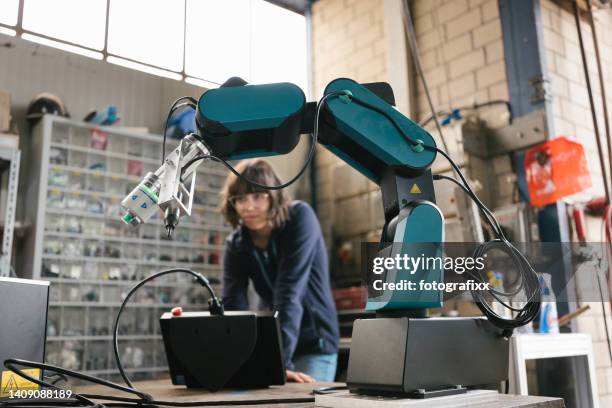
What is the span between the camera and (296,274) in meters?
1.58

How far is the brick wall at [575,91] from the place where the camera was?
220 cm

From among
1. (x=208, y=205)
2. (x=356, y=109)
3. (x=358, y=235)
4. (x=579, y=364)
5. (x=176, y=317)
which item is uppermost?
(x=208, y=205)

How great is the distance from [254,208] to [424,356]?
3.63 feet

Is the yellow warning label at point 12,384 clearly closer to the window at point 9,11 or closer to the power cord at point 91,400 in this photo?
the power cord at point 91,400

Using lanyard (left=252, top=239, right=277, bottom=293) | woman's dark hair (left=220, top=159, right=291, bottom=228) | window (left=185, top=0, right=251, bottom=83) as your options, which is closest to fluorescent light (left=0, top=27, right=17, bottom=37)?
window (left=185, top=0, right=251, bottom=83)

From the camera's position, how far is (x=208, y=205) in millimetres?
3604

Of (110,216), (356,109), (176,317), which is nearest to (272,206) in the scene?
(176,317)


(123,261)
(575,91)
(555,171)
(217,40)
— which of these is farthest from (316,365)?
(217,40)

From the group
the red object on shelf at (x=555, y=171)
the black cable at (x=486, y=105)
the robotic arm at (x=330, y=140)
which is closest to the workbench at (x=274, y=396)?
the robotic arm at (x=330, y=140)

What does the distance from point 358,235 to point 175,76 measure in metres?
1.56

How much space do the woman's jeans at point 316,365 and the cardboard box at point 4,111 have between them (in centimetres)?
216

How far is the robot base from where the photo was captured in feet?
2.04

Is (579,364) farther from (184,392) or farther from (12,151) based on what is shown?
(12,151)

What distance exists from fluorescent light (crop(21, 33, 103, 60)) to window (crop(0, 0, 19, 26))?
9cm
